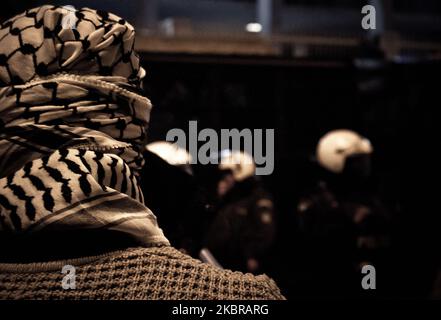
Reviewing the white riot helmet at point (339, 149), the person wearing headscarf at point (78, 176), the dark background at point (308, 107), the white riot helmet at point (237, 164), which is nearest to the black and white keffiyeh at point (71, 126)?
the person wearing headscarf at point (78, 176)

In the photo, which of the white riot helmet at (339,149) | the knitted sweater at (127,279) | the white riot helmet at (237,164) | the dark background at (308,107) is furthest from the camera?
the dark background at (308,107)

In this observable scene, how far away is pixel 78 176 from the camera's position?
888 millimetres

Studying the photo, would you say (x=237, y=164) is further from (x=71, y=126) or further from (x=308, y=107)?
(x=71, y=126)

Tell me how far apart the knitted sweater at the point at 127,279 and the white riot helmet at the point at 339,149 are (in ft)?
15.1

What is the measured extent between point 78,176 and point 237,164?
5.21 meters

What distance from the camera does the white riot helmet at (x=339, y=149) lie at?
564 centimetres

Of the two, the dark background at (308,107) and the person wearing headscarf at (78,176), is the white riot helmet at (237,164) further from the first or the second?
the person wearing headscarf at (78,176)

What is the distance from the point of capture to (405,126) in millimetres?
7383

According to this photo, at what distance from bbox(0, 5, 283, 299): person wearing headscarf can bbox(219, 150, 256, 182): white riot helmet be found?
4.77 meters

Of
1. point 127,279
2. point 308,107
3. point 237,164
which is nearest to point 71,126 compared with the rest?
point 127,279

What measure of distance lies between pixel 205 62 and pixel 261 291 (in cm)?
614

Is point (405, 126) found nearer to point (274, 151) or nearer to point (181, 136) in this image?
point (274, 151)

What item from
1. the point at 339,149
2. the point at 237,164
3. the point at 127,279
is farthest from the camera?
the point at 237,164
